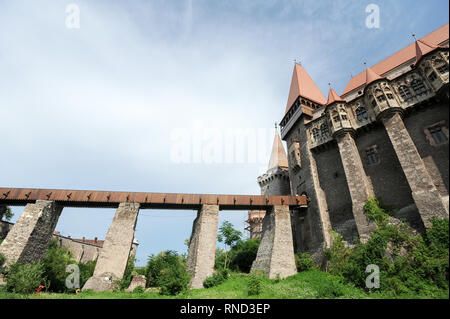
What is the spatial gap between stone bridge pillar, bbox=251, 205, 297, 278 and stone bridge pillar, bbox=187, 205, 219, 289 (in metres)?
4.61

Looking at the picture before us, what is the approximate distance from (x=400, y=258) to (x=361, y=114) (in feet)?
40.8

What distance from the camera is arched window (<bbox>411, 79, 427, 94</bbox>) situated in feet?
54.1

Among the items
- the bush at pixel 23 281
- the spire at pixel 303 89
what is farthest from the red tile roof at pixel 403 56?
the bush at pixel 23 281

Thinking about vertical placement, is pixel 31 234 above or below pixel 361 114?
below

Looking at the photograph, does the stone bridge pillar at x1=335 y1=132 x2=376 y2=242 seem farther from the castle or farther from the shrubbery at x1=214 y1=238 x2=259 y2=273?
the shrubbery at x1=214 y1=238 x2=259 y2=273

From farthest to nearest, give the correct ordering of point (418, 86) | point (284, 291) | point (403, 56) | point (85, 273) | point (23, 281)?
point (85, 273)
point (403, 56)
point (418, 86)
point (23, 281)
point (284, 291)

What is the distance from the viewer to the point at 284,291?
14016mm

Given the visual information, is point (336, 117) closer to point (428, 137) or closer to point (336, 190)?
point (336, 190)

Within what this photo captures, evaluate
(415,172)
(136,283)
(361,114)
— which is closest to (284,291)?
(415,172)

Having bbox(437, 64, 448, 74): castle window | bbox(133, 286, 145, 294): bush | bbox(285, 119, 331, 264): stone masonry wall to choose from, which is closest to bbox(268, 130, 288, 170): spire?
bbox(285, 119, 331, 264): stone masonry wall
